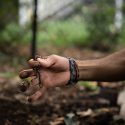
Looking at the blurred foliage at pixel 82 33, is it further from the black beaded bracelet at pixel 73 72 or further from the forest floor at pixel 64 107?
the black beaded bracelet at pixel 73 72

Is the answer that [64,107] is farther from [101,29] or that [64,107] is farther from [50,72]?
[101,29]

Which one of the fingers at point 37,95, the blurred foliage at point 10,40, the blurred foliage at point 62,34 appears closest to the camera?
the fingers at point 37,95

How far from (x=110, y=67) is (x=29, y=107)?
1.29 meters

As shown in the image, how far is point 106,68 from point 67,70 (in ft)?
0.96

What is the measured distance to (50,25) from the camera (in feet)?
41.1

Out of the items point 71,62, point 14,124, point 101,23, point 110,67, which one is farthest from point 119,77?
point 101,23

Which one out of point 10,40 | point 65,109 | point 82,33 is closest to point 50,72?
point 65,109

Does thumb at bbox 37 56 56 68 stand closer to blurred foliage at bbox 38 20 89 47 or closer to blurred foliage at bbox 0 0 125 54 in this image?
blurred foliage at bbox 0 0 125 54

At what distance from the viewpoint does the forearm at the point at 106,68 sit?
3.23 meters

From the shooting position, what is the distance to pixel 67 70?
10.3ft

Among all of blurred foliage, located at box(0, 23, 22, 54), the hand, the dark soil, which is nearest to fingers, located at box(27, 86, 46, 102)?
the hand

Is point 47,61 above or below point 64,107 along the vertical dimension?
below

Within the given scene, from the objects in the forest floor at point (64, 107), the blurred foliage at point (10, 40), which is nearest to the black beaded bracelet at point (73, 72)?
the forest floor at point (64, 107)

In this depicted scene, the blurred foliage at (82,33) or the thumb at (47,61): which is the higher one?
the blurred foliage at (82,33)
